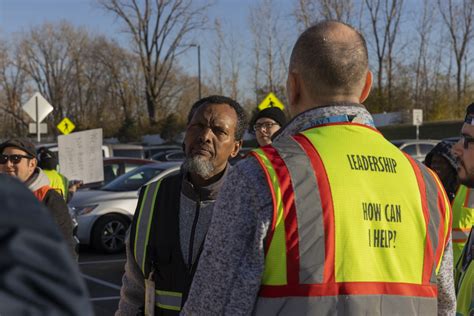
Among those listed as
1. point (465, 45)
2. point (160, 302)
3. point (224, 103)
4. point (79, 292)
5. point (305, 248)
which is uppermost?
point (465, 45)

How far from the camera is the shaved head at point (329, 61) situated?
6.90 feet

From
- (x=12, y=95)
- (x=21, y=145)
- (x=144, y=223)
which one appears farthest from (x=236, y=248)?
(x=12, y=95)

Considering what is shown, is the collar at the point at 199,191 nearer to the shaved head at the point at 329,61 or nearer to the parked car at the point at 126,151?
the shaved head at the point at 329,61

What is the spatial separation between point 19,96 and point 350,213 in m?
73.3

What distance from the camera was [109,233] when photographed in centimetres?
1215

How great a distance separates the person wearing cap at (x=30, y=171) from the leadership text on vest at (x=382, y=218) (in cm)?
321

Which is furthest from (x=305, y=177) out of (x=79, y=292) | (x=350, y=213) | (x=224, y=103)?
(x=224, y=103)

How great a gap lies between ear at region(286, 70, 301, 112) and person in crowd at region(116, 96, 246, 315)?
1.02 m

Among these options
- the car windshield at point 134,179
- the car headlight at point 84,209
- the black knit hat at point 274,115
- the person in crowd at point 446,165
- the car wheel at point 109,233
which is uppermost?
the black knit hat at point 274,115

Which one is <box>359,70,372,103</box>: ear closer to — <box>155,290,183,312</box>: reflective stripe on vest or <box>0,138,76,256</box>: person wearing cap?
<box>155,290,183,312</box>: reflective stripe on vest

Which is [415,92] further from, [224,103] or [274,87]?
[224,103]

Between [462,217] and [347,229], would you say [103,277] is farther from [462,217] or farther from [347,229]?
[347,229]

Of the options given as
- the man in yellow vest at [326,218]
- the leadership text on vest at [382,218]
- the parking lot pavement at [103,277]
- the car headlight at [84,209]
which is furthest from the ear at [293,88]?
the car headlight at [84,209]

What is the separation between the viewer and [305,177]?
6.36 ft
